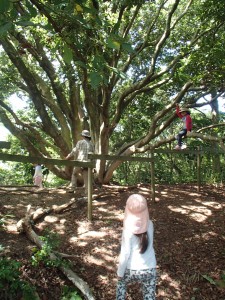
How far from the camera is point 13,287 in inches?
148

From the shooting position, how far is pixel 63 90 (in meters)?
11.3

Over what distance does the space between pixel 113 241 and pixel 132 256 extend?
2.33 meters

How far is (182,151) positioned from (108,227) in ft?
11.2

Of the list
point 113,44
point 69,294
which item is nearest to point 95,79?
point 113,44

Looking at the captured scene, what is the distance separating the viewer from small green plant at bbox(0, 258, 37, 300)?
375cm

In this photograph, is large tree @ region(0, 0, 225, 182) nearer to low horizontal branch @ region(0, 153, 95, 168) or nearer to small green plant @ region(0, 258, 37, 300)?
low horizontal branch @ region(0, 153, 95, 168)

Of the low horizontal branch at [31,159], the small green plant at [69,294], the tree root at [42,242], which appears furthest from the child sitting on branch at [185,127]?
the small green plant at [69,294]

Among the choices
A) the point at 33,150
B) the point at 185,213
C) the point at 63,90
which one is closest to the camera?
the point at 185,213

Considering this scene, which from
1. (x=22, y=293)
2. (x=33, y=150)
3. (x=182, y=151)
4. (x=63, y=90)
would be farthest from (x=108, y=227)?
(x=63, y=90)

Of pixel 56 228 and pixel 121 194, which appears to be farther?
pixel 121 194

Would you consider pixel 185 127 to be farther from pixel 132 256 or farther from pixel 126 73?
pixel 132 256

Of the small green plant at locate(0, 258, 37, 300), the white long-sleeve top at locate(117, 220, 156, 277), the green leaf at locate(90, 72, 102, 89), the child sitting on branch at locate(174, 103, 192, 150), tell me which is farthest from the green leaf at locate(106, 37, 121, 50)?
the child sitting on branch at locate(174, 103, 192, 150)

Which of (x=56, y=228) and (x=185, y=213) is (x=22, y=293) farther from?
(x=185, y=213)

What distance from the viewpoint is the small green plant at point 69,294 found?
3.90 meters
